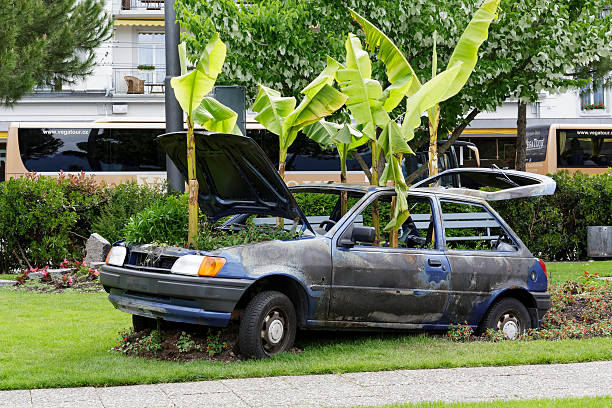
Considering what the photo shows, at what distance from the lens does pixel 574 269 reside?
16.1 m

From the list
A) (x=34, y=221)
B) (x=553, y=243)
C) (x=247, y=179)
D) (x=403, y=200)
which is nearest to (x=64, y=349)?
(x=247, y=179)

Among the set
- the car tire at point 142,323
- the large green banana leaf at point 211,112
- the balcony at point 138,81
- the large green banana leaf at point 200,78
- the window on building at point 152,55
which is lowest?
the car tire at point 142,323

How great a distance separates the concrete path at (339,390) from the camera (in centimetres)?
565

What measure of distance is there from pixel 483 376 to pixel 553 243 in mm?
12100

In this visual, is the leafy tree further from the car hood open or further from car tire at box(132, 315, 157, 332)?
car tire at box(132, 315, 157, 332)

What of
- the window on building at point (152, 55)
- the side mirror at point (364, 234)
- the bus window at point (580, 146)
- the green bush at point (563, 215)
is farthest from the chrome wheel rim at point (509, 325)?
the window on building at point (152, 55)

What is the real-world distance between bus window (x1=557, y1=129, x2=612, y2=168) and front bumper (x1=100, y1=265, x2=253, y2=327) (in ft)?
96.6

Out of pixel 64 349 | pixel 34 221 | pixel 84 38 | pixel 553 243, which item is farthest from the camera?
pixel 84 38

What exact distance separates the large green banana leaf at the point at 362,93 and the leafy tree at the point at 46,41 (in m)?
10.0

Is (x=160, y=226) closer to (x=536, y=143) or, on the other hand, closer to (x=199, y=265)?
(x=199, y=265)

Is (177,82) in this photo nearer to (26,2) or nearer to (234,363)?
(234,363)

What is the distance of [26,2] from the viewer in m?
17.2

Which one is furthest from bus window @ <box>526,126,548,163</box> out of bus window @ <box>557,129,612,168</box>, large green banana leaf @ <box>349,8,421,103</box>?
large green banana leaf @ <box>349,8,421,103</box>

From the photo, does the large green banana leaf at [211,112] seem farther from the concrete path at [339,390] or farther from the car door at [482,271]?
the concrete path at [339,390]
